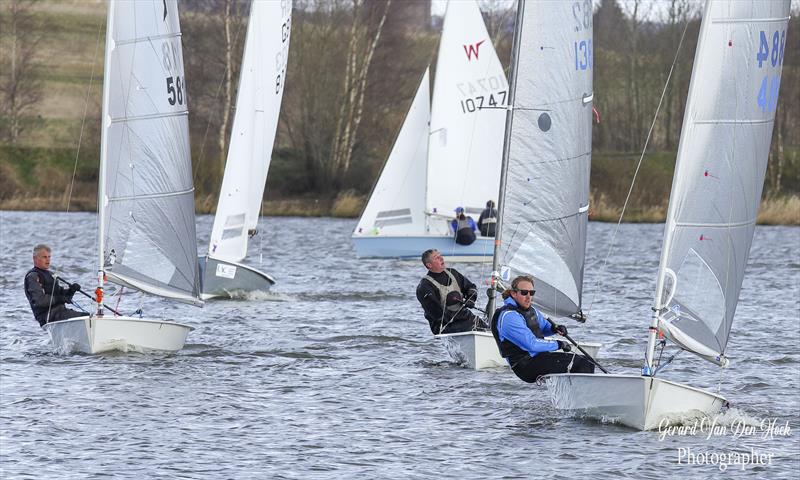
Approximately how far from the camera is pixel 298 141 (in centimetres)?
4575

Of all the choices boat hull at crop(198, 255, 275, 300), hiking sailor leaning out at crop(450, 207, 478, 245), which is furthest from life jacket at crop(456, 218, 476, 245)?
boat hull at crop(198, 255, 275, 300)

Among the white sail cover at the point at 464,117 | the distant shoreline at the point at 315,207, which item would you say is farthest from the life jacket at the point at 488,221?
the distant shoreline at the point at 315,207

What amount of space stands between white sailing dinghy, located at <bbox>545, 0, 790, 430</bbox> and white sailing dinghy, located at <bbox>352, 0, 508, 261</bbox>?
16.0 m

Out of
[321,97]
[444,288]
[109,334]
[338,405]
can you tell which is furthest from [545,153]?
[321,97]

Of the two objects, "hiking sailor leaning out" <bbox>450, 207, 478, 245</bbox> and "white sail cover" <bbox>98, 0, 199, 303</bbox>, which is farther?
"hiking sailor leaning out" <bbox>450, 207, 478, 245</bbox>

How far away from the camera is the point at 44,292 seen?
44.8ft

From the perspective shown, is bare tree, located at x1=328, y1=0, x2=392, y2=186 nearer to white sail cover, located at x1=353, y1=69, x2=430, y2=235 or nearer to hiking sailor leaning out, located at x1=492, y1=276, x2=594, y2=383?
white sail cover, located at x1=353, y1=69, x2=430, y2=235

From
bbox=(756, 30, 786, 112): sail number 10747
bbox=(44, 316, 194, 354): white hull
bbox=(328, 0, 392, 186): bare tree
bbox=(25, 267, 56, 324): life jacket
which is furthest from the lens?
bbox=(328, 0, 392, 186): bare tree

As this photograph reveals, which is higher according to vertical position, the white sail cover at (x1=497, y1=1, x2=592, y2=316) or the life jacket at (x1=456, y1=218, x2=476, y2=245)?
the white sail cover at (x1=497, y1=1, x2=592, y2=316)

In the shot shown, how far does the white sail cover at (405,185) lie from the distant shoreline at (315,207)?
15.9 m

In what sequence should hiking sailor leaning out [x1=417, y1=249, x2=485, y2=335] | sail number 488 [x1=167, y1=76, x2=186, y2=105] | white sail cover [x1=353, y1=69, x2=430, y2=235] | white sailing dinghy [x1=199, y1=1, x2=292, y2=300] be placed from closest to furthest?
1. hiking sailor leaning out [x1=417, y1=249, x2=485, y2=335]
2. sail number 488 [x1=167, y1=76, x2=186, y2=105]
3. white sailing dinghy [x1=199, y1=1, x2=292, y2=300]
4. white sail cover [x1=353, y1=69, x2=430, y2=235]

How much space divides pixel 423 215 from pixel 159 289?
43.4ft

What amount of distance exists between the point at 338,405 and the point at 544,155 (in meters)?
3.55

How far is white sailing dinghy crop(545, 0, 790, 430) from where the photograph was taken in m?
10.3
